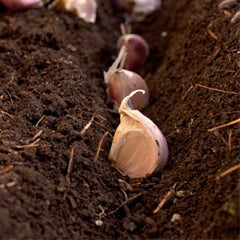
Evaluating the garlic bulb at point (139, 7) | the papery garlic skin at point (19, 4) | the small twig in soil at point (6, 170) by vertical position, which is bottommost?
the garlic bulb at point (139, 7)

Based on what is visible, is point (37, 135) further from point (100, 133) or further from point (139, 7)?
point (139, 7)

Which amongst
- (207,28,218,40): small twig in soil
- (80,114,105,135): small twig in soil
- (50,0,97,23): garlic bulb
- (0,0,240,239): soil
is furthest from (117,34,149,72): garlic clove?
(80,114,105,135): small twig in soil

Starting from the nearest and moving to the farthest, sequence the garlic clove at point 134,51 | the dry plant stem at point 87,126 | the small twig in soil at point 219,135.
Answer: the small twig in soil at point 219,135
the dry plant stem at point 87,126
the garlic clove at point 134,51

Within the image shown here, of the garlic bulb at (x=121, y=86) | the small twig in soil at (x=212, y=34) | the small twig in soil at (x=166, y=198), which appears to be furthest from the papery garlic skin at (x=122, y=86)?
the small twig in soil at (x=166, y=198)

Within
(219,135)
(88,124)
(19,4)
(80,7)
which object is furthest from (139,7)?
(219,135)

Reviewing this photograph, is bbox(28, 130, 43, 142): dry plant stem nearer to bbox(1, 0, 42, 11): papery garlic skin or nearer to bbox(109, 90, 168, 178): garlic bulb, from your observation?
bbox(109, 90, 168, 178): garlic bulb

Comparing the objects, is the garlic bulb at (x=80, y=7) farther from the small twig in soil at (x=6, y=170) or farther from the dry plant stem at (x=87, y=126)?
the small twig in soil at (x=6, y=170)
